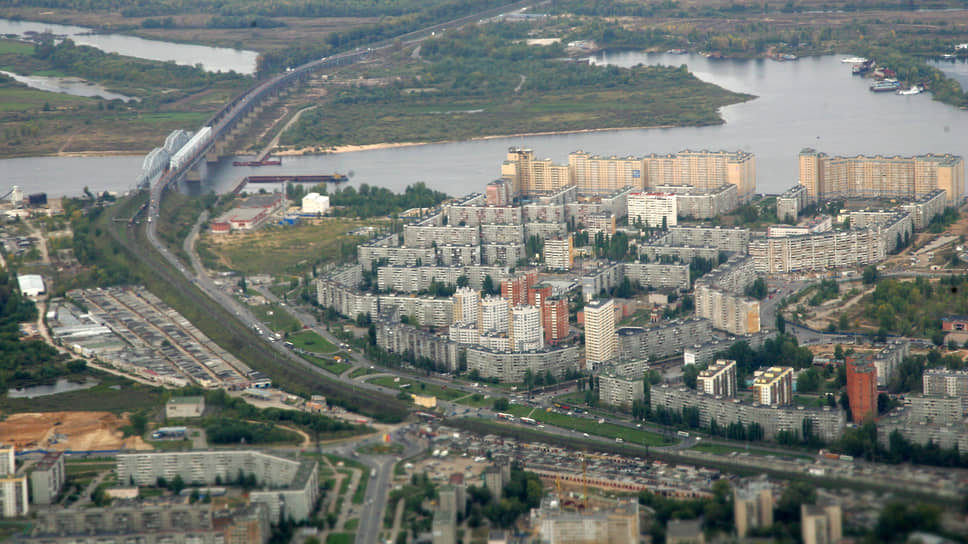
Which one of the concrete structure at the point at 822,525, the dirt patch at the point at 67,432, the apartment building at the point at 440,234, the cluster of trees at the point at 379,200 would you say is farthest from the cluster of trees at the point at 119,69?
the concrete structure at the point at 822,525

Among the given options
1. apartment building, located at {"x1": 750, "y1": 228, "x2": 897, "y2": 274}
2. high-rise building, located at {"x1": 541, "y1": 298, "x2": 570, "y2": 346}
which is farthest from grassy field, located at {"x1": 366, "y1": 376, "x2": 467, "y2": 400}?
apartment building, located at {"x1": 750, "y1": 228, "x2": 897, "y2": 274}

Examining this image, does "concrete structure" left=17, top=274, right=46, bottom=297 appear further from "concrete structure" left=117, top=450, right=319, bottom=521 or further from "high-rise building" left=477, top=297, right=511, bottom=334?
"concrete structure" left=117, top=450, right=319, bottom=521

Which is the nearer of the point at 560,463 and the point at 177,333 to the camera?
the point at 560,463

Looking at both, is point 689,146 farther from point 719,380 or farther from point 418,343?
point 719,380

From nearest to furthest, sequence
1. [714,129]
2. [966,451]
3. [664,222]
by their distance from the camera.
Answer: [966,451]
[664,222]
[714,129]

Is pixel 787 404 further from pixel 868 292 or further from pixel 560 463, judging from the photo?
pixel 868 292

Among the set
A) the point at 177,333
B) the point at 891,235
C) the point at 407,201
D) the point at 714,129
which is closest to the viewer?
the point at 177,333

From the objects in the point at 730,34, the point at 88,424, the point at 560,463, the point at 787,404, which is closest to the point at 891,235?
the point at 787,404
